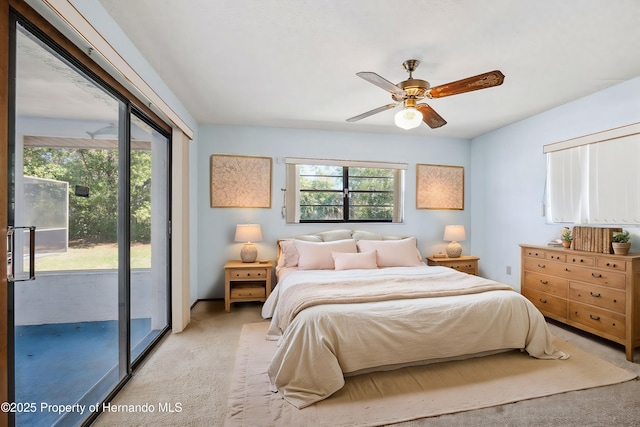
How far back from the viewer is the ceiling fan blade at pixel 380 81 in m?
1.99

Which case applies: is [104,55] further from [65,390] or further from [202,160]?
[202,160]

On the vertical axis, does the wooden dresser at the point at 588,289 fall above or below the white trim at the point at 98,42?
below

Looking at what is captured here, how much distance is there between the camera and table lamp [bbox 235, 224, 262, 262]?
3.88m

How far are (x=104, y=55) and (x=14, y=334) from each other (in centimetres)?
148

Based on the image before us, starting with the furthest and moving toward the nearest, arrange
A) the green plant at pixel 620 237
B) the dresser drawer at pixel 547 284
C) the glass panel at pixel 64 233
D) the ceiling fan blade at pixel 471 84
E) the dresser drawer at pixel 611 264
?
the dresser drawer at pixel 547 284 < the green plant at pixel 620 237 < the dresser drawer at pixel 611 264 < the ceiling fan blade at pixel 471 84 < the glass panel at pixel 64 233

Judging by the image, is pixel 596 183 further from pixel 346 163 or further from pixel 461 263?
pixel 346 163

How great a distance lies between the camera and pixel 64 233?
6.13ft

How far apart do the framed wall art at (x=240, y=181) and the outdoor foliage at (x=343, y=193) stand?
22.5 inches

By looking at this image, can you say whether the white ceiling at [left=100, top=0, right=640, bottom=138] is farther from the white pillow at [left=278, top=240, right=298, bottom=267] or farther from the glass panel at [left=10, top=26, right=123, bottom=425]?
the white pillow at [left=278, top=240, right=298, bottom=267]

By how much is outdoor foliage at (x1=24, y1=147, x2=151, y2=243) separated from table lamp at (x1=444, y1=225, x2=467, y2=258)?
406 centimetres

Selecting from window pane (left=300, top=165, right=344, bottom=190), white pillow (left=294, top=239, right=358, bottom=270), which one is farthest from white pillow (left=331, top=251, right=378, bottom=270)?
window pane (left=300, top=165, right=344, bottom=190)

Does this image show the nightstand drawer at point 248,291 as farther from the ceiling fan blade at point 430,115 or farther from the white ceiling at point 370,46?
the ceiling fan blade at point 430,115

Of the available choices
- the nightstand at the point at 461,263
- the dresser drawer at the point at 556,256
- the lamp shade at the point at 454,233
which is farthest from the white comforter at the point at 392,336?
the lamp shade at the point at 454,233

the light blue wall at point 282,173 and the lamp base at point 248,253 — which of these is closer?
the lamp base at point 248,253
